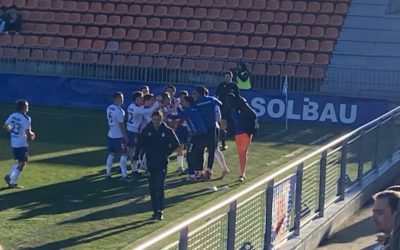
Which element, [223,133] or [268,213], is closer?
[268,213]

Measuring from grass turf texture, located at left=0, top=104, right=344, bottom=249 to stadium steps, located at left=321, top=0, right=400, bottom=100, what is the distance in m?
4.06

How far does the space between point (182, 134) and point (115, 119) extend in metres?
1.61

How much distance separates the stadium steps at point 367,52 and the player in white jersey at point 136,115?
438 inches

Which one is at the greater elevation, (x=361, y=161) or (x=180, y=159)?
(x=361, y=161)

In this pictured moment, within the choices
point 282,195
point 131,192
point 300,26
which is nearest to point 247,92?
point 300,26

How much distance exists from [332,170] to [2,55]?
63.8 feet

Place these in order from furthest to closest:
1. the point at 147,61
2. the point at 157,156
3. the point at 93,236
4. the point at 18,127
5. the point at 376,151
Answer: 1. the point at 147,61
2. the point at 376,151
3. the point at 18,127
4. the point at 157,156
5. the point at 93,236

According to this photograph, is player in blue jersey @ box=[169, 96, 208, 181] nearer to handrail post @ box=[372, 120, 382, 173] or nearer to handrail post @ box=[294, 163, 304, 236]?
handrail post @ box=[372, 120, 382, 173]

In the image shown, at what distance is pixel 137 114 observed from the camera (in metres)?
19.4

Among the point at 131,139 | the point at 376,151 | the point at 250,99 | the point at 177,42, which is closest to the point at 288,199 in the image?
the point at 376,151

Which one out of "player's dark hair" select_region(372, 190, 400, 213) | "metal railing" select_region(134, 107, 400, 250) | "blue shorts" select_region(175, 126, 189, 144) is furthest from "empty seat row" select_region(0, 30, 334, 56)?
"player's dark hair" select_region(372, 190, 400, 213)

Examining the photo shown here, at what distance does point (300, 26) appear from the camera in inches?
1257

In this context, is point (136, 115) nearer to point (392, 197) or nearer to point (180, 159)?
point (180, 159)

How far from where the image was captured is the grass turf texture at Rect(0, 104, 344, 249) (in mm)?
14180
